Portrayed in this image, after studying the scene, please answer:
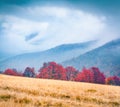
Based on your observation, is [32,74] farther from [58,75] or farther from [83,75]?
[83,75]

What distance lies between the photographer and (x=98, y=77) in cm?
11038

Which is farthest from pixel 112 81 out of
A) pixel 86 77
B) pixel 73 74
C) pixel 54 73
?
pixel 73 74

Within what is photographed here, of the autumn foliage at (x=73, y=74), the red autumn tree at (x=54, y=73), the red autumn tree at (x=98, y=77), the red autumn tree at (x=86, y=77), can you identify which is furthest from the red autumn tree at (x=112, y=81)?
the red autumn tree at (x=54, y=73)

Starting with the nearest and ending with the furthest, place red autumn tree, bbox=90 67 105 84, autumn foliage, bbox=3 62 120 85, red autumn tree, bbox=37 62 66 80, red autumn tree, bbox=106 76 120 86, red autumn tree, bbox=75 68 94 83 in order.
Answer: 1. red autumn tree, bbox=90 67 105 84
2. red autumn tree, bbox=75 68 94 83
3. autumn foliage, bbox=3 62 120 85
4. red autumn tree, bbox=106 76 120 86
5. red autumn tree, bbox=37 62 66 80

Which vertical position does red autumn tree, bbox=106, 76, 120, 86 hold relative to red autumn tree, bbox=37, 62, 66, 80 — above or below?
below

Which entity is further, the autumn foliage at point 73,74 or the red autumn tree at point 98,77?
the autumn foliage at point 73,74

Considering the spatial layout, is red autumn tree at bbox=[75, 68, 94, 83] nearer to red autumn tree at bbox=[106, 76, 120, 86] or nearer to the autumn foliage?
the autumn foliage

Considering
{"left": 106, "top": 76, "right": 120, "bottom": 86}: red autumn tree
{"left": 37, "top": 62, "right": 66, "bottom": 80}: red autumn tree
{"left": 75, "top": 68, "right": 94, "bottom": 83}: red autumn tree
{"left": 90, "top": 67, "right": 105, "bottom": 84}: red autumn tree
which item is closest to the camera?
{"left": 90, "top": 67, "right": 105, "bottom": 84}: red autumn tree

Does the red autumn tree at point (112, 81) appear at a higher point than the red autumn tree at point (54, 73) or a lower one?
lower

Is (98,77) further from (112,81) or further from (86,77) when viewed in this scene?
(112,81)

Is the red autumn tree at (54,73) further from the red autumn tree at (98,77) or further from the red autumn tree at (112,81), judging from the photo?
the red autumn tree at (112,81)

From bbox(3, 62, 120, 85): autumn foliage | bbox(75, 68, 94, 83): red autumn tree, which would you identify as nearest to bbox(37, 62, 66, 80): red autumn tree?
bbox(3, 62, 120, 85): autumn foliage

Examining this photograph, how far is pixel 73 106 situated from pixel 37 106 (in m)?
2.22

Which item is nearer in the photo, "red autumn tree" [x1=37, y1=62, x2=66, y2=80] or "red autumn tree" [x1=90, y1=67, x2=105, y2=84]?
"red autumn tree" [x1=90, y1=67, x2=105, y2=84]
